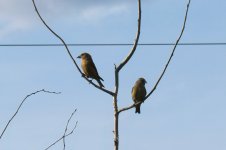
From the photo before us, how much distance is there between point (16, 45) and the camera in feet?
33.6

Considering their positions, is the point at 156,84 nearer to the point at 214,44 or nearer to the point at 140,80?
the point at 214,44

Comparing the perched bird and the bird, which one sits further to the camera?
the perched bird

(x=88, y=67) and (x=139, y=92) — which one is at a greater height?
(x=88, y=67)

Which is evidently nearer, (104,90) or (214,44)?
(104,90)

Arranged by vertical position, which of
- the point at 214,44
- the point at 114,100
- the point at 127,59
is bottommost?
the point at 114,100

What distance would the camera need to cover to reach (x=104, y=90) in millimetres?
4039

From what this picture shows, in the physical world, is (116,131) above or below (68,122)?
below

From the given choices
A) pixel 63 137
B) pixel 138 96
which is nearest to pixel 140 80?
pixel 138 96

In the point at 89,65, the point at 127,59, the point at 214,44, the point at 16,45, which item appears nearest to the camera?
the point at 127,59

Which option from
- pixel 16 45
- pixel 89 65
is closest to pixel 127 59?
pixel 16 45

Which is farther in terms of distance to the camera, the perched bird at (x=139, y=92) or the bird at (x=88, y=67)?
the perched bird at (x=139, y=92)

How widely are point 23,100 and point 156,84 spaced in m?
0.83

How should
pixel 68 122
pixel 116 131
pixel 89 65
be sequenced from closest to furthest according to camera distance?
pixel 116 131, pixel 68 122, pixel 89 65

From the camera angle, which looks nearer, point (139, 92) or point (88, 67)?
point (88, 67)
